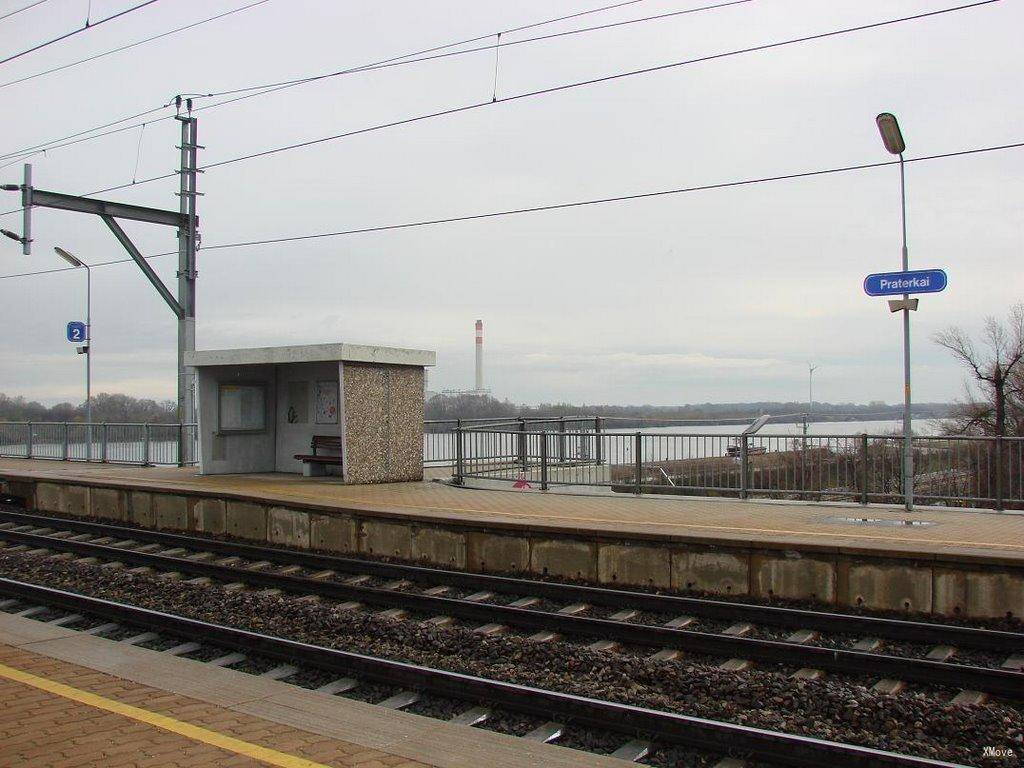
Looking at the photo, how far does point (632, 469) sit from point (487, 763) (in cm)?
1061

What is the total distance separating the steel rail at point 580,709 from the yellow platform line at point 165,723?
5.73ft

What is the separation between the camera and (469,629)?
884cm

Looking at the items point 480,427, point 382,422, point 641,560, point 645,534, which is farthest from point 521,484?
point 645,534

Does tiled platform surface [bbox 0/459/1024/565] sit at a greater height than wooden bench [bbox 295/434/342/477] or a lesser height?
lesser

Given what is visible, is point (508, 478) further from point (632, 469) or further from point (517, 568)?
point (517, 568)

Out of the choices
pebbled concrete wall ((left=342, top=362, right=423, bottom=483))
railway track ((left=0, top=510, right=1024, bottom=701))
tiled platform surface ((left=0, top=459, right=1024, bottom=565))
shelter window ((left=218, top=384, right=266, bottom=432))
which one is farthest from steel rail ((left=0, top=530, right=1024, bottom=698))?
shelter window ((left=218, top=384, right=266, bottom=432))

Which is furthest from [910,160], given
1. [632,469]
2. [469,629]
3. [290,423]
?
[290,423]

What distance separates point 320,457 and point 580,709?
1256 centimetres

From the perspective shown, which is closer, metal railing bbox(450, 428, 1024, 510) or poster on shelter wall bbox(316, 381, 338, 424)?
metal railing bbox(450, 428, 1024, 510)

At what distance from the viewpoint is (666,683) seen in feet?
23.1

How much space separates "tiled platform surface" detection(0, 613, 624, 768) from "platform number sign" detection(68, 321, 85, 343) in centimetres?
2012

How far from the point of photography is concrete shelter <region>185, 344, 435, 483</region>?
16016 mm

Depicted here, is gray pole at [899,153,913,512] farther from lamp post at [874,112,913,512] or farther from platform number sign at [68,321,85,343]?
platform number sign at [68,321,85,343]

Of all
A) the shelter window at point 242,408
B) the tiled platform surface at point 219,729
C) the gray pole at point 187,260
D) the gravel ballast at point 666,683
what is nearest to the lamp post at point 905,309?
the gravel ballast at point 666,683
